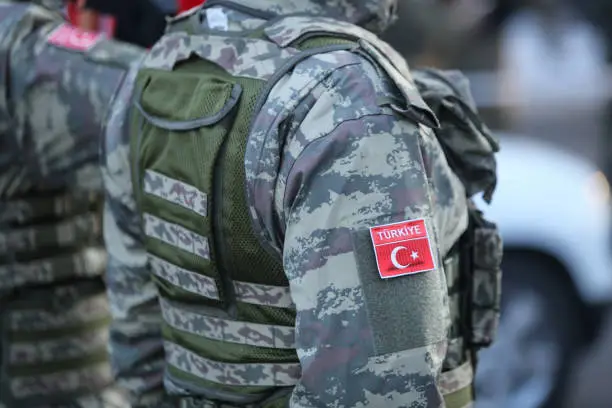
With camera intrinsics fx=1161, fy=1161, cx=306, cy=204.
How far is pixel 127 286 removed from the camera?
2312 millimetres

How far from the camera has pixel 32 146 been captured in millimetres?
2631

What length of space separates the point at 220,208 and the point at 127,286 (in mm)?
488

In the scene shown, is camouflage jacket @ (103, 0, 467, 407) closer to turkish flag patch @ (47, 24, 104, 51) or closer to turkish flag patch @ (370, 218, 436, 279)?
turkish flag patch @ (370, 218, 436, 279)

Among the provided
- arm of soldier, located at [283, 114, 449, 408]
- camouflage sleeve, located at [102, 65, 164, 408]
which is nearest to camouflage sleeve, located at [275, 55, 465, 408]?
arm of soldier, located at [283, 114, 449, 408]

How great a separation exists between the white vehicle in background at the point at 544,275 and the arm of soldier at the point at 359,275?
311 cm

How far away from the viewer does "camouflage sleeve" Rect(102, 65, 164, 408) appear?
7.32ft

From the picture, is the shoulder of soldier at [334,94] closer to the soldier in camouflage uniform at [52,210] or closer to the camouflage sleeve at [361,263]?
the camouflage sleeve at [361,263]

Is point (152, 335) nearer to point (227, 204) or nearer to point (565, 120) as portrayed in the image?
point (227, 204)

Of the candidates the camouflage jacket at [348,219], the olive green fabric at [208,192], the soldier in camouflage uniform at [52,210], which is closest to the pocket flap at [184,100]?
the olive green fabric at [208,192]

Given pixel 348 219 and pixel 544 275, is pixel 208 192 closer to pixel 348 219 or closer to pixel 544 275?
pixel 348 219

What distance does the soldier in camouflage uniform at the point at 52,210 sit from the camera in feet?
8.57

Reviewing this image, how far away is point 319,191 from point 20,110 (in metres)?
1.14

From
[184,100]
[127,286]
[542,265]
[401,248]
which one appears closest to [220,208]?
[184,100]

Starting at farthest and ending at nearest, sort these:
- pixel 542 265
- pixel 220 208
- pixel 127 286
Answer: pixel 542 265
pixel 127 286
pixel 220 208
